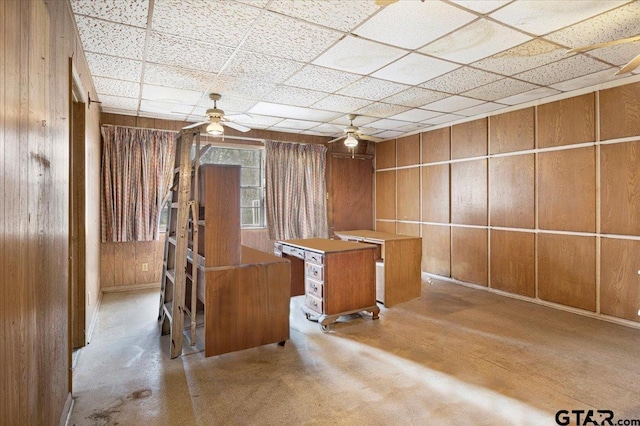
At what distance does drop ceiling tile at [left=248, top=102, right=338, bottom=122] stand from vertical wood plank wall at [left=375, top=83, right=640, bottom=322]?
2.04 metres

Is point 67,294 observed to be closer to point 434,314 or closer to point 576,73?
point 434,314

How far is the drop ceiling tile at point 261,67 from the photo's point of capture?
3209 mm

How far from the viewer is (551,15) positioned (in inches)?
97.3

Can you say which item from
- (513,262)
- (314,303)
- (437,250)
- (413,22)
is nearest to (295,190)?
(437,250)

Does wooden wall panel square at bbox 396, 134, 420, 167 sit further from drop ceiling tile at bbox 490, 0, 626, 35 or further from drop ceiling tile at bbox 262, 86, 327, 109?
drop ceiling tile at bbox 490, 0, 626, 35

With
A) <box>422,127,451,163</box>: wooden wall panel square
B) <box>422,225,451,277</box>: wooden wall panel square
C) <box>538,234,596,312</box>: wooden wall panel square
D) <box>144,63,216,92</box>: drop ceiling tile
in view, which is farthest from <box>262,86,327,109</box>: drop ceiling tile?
<box>538,234,596,312</box>: wooden wall panel square

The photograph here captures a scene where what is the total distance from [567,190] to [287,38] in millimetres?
3719

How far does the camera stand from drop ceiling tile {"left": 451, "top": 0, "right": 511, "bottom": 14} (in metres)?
2.31

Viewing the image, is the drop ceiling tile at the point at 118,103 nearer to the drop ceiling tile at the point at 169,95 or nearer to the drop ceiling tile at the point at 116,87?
the drop ceiling tile at the point at 116,87

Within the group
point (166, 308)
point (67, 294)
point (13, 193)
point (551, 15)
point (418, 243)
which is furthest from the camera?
point (418, 243)

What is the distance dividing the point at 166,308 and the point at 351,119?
3.72 meters

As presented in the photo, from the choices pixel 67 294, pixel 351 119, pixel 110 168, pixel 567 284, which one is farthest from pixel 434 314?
pixel 110 168

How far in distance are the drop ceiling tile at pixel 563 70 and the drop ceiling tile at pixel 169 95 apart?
3.76 m

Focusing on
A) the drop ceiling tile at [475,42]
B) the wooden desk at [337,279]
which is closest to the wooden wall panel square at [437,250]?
the wooden desk at [337,279]
